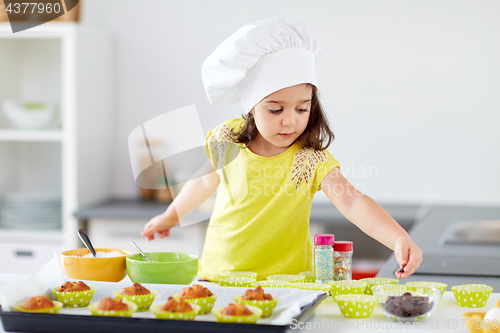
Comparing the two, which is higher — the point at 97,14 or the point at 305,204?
the point at 97,14

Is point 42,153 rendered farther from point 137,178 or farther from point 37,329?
point 37,329

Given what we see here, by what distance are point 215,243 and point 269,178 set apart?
0.22 meters

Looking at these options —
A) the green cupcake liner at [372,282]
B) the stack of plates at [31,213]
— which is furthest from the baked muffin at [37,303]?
the stack of plates at [31,213]

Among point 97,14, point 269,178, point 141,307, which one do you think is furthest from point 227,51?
point 97,14

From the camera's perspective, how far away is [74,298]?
790mm

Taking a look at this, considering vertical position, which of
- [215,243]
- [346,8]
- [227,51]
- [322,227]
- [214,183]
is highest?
[346,8]

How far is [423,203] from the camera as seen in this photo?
2422mm

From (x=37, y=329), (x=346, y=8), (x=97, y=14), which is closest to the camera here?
(x=37, y=329)

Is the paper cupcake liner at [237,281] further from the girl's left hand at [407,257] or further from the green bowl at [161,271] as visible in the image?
the girl's left hand at [407,257]

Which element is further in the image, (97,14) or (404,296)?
(97,14)

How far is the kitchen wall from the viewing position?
7.70 feet

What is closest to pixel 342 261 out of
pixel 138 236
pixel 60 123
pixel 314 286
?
pixel 314 286

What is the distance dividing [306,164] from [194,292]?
1.82 feet

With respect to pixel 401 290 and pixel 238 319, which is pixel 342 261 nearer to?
pixel 401 290
